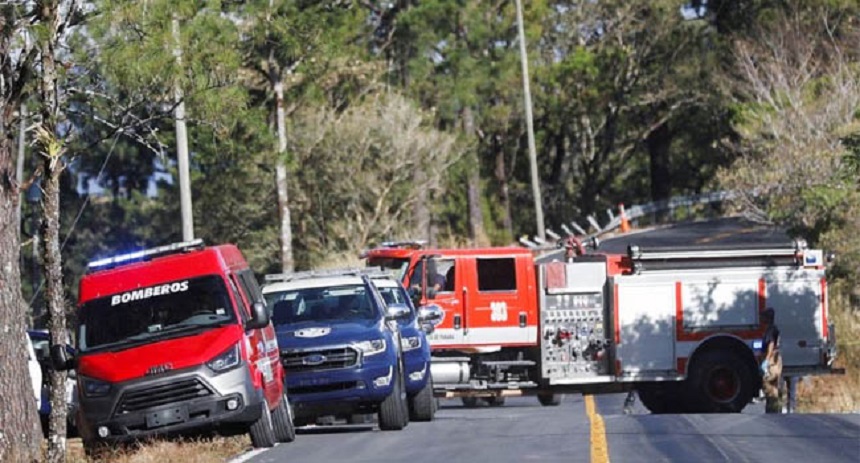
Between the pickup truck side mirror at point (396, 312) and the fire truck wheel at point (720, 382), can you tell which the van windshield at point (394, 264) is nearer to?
the pickup truck side mirror at point (396, 312)

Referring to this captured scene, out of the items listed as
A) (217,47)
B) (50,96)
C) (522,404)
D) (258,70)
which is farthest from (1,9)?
(258,70)

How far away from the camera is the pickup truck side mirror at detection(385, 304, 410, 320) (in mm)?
21172

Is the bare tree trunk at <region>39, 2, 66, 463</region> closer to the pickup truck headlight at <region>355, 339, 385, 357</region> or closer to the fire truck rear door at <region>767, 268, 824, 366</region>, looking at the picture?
the pickup truck headlight at <region>355, 339, 385, 357</region>

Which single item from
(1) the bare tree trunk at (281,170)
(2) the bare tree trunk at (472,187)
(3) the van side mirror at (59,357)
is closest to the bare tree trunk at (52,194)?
(3) the van side mirror at (59,357)

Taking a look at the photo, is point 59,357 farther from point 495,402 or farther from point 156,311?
point 495,402

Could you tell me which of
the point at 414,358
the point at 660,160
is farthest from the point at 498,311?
the point at 660,160

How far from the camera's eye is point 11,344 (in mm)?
18141

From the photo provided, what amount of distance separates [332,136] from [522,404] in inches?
828

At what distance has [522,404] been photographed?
30422 mm

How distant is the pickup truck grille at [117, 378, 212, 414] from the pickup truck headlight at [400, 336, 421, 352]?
4964 mm

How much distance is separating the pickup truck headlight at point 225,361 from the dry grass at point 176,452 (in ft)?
2.97

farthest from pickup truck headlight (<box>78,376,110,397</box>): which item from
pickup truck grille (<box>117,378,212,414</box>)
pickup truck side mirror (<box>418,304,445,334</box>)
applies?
pickup truck side mirror (<box>418,304,445,334</box>)

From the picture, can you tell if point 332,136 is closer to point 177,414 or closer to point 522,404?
point 522,404

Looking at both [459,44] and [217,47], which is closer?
[217,47]
